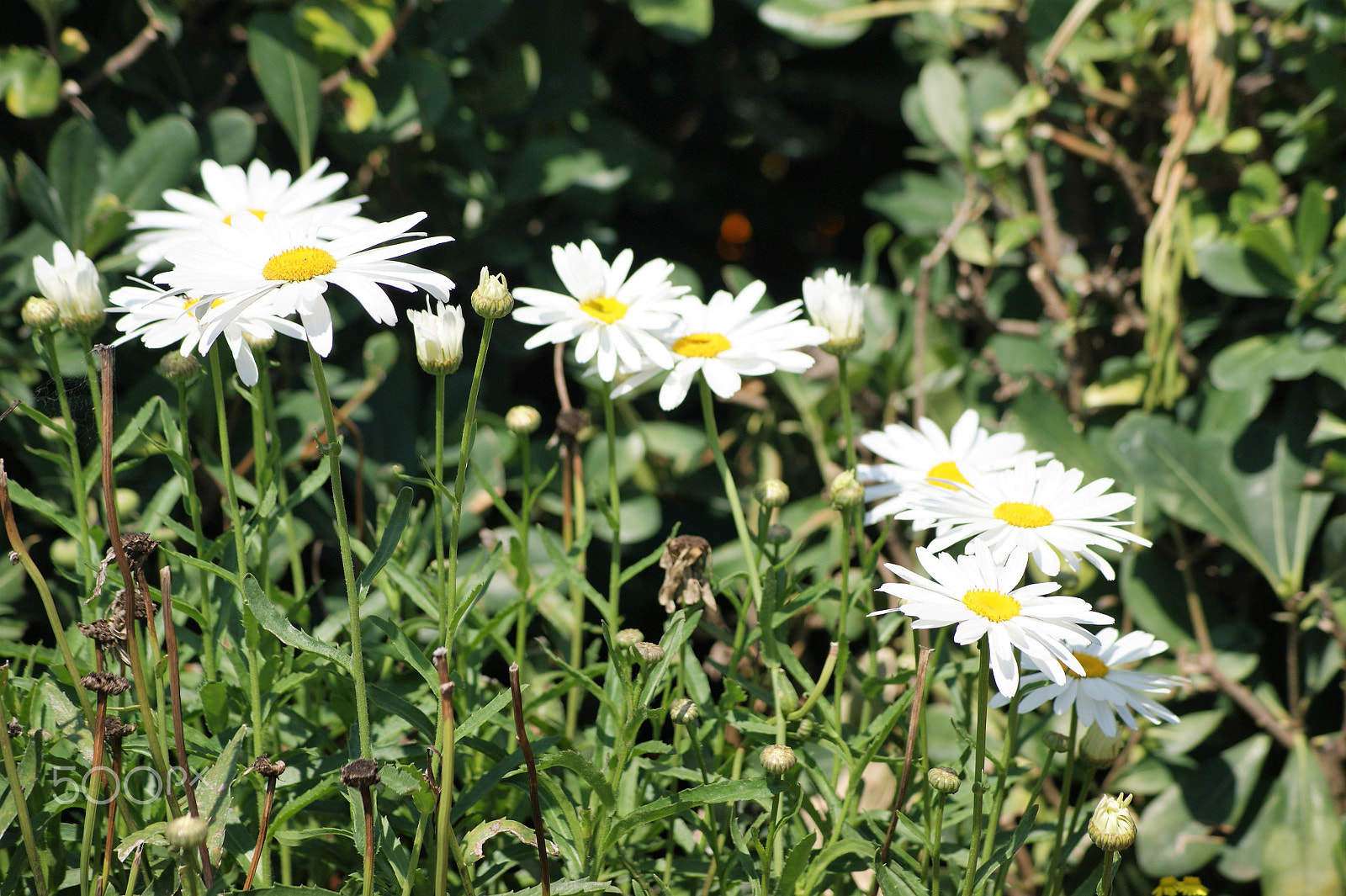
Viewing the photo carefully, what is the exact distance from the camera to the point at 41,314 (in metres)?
0.63

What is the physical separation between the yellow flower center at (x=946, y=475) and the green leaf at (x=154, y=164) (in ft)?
2.58

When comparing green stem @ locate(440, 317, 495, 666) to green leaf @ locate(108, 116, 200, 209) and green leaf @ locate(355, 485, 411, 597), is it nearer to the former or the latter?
green leaf @ locate(355, 485, 411, 597)

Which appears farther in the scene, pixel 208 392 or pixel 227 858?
pixel 208 392

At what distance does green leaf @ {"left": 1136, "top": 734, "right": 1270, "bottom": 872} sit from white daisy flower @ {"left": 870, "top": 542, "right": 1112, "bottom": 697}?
0.56 metres

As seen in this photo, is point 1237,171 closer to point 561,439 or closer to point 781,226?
point 781,226

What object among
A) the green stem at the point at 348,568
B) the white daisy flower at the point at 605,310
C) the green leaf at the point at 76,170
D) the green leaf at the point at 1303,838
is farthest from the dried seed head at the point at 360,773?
the green leaf at the point at 1303,838

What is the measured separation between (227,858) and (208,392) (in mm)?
476

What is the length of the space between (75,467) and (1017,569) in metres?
0.59

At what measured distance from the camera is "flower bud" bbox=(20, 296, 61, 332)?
0.62 meters

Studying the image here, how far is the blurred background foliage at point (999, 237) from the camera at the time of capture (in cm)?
100

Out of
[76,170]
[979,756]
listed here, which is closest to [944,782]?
[979,756]

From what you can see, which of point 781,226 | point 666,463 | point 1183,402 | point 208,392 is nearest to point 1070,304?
point 1183,402

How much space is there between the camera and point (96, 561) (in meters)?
0.70

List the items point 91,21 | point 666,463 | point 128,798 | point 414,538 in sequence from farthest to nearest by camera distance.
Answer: point 666,463 < point 91,21 < point 414,538 < point 128,798
